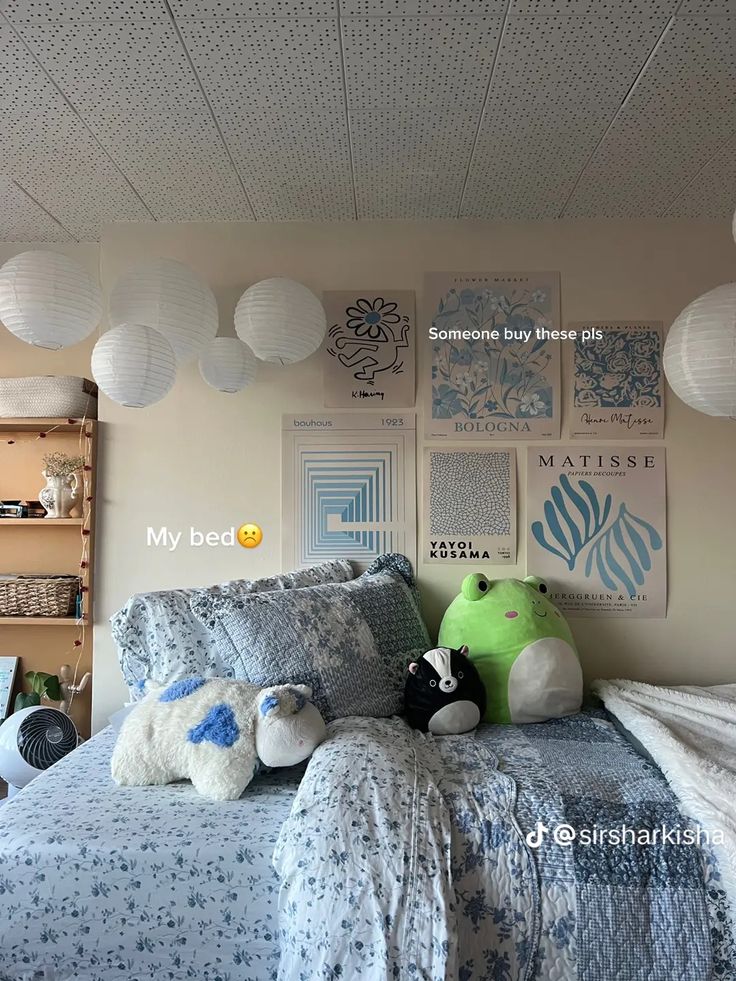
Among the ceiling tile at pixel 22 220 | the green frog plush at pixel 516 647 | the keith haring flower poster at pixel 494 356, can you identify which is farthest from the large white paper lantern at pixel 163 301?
the green frog plush at pixel 516 647

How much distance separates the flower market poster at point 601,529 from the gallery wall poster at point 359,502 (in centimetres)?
43

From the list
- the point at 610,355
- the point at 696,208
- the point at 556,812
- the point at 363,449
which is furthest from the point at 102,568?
the point at 696,208

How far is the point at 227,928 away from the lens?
1.41 m

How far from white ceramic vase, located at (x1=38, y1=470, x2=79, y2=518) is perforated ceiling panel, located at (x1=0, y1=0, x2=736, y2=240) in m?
0.91

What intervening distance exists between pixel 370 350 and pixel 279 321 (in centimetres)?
44

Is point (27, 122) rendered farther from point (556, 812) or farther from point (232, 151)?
point (556, 812)

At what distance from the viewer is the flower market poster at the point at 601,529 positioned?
2523mm

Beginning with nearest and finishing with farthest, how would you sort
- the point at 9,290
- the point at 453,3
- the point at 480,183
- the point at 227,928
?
the point at 227,928 → the point at 453,3 → the point at 9,290 → the point at 480,183

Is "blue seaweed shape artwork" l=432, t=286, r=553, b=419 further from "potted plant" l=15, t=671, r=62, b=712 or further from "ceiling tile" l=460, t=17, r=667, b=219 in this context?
"potted plant" l=15, t=671, r=62, b=712

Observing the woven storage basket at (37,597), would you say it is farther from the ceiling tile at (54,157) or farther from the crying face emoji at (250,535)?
the ceiling tile at (54,157)

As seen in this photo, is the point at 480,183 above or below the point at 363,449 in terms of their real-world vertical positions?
above

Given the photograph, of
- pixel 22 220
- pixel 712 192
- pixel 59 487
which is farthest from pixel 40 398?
pixel 712 192

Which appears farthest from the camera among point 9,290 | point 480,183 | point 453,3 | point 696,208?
point 696,208

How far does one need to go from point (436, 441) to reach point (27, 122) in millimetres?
1497
